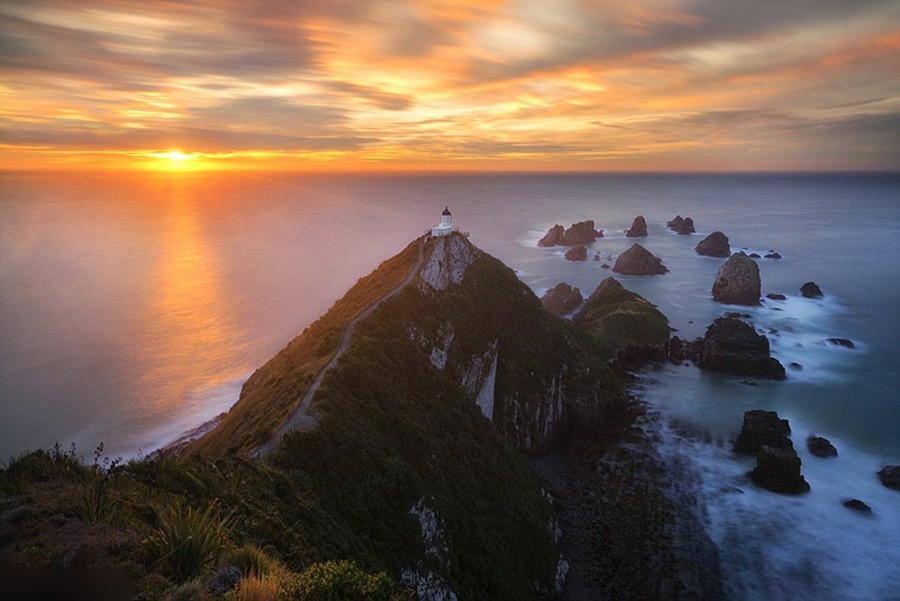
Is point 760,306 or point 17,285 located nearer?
point 760,306

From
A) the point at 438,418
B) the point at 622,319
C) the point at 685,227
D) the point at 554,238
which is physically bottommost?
the point at 622,319

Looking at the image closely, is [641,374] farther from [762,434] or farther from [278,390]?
[278,390]

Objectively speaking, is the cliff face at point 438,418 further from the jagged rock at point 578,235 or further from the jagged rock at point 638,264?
the jagged rock at point 578,235

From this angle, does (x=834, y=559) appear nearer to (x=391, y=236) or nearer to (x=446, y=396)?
(x=446, y=396)

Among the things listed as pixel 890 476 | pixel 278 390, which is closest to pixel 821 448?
pixel 890 476

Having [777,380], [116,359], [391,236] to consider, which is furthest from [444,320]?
[391,236]

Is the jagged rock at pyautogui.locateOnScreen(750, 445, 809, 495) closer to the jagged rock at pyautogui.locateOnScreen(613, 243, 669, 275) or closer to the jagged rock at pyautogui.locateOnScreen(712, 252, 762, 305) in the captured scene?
the jagged rock at pyautogui.locateOnScreen(712, 252, 762, 305)
